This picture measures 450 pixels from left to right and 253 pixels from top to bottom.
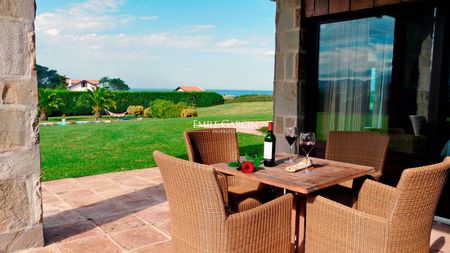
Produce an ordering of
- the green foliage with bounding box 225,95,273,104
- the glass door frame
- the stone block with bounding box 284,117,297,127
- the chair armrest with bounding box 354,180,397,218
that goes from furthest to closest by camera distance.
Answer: the green foliage with bounding box 225,95,273,104
the stone block with bounding box 284,117,297,127
the glass door frame
the chair armrest with bounding box 354,180,397,218

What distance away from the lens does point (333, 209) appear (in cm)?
187

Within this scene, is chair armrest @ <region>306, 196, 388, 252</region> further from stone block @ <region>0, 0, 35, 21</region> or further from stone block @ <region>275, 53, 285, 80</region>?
stone block @ <region>275, 53, 285, 80</region>

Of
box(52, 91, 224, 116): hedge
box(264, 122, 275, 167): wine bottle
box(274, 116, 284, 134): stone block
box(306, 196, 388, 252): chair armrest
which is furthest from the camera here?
box(52, 91, 224, 116): hedge

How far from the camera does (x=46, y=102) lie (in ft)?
70.6

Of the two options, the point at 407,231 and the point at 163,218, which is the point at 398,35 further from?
the point at 163,218

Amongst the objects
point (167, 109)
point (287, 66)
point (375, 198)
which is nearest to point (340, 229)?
point (375, 198)

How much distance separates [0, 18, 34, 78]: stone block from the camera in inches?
95.3

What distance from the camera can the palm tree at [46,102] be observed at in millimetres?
21292

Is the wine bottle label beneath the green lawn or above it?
above

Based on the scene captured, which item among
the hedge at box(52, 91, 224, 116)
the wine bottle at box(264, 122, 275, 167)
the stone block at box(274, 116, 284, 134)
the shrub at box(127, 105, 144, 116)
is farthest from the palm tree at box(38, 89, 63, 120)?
the wine bottle at box(264, 122, 275, 167)

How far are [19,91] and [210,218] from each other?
178cm

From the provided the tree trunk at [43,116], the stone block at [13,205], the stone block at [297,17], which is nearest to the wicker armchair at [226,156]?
the stone block at [13,205]

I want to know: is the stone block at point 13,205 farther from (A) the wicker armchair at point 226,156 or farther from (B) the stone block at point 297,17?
(B) the stone block at point 297,17

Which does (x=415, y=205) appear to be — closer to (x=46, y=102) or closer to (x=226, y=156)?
(x=226, y=156)
